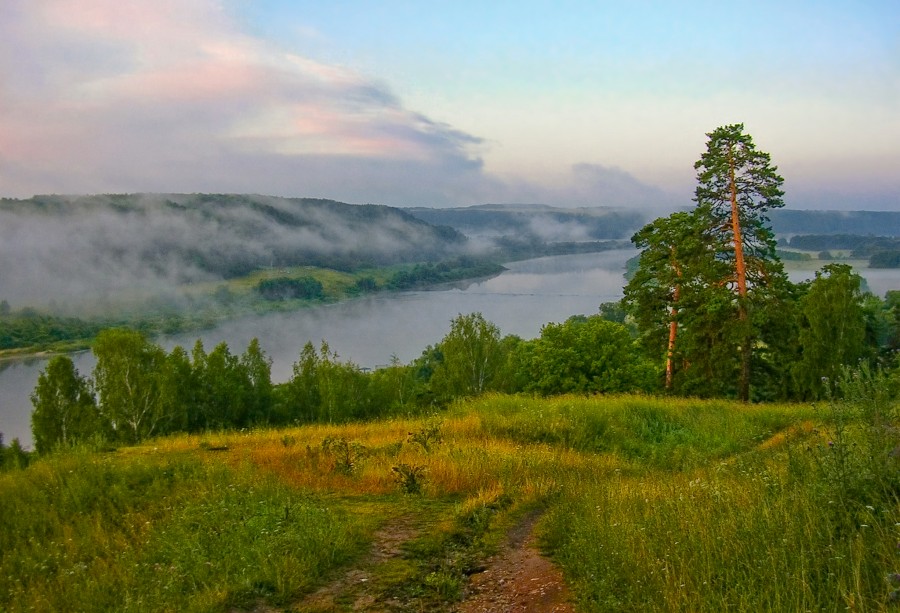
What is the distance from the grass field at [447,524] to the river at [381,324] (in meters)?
50.3

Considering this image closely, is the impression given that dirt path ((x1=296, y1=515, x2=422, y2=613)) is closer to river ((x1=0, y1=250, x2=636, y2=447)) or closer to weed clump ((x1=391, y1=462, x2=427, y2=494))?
weed clump ((x1=391, y1=462, x2=427, y2=494))

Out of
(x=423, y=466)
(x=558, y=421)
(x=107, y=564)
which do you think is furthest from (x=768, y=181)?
(x=107, y=564)

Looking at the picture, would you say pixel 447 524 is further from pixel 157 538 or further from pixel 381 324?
pixel 381 324

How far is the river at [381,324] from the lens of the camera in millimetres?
73875

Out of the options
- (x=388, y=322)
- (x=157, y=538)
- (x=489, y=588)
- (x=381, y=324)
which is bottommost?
(x=381, y=324)

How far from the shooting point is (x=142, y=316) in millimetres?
132750

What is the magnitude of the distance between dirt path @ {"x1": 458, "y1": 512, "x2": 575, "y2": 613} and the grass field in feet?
0.41

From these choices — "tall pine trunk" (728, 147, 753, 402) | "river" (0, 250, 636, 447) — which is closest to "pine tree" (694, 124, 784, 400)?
"tall pine trunk" (728, 147, 753, 402)

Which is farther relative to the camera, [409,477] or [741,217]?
[741,217]

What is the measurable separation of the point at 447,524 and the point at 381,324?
321ft

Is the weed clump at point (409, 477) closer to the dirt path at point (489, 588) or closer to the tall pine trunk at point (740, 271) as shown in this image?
the dirt path at point (489, 588)

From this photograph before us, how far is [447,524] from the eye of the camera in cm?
632

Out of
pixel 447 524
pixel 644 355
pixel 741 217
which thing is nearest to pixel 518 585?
pixel 447 524

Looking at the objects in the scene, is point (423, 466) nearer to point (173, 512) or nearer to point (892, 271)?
point (173, 512)
